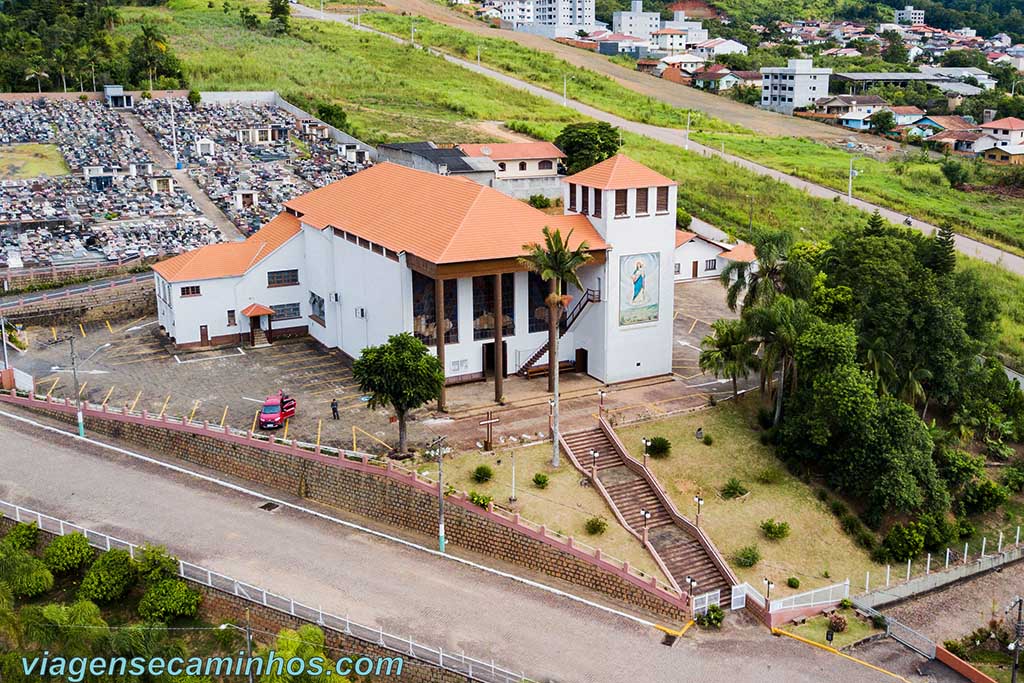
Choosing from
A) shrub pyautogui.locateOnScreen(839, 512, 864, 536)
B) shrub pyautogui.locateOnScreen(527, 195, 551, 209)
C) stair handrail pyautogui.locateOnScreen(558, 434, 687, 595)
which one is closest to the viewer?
stair handrail pyautogui.locateOnScreen(558, 434, 687, 595)

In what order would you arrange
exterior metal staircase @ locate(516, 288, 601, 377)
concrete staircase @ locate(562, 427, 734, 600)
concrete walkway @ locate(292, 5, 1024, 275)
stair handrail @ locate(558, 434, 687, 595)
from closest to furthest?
stair handrail @ locate(558, 434, 687, 595)
concrete staircase @ locate(562, 427, 734, 600)
exterior metal staircase @ locate(516, 288, 601, 377)
concrete walkway @ locate(292, 5, 1024, 275)

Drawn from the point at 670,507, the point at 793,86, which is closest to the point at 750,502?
the point at 670,507

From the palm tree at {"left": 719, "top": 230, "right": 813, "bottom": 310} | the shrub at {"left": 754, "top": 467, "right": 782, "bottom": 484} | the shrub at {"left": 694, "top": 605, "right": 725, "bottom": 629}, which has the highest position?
the palm tree at {"left": 719, "top": 230, "right": 813, "bottom": 310}

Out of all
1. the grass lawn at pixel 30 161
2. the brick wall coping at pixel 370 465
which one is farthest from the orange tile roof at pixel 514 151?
the brick wall coping at pixel 370 465

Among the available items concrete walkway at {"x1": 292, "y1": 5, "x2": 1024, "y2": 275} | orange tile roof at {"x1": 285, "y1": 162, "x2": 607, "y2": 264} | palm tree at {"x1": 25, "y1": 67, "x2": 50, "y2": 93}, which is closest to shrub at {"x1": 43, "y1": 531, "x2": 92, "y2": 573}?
orange tile roof at {"x1": 285, "y1": 162, "x2": 607, "y2": 264}

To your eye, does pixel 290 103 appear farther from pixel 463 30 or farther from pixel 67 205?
pixel 463 30

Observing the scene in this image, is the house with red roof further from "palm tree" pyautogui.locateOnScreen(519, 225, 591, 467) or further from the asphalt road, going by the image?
the asphalt road
